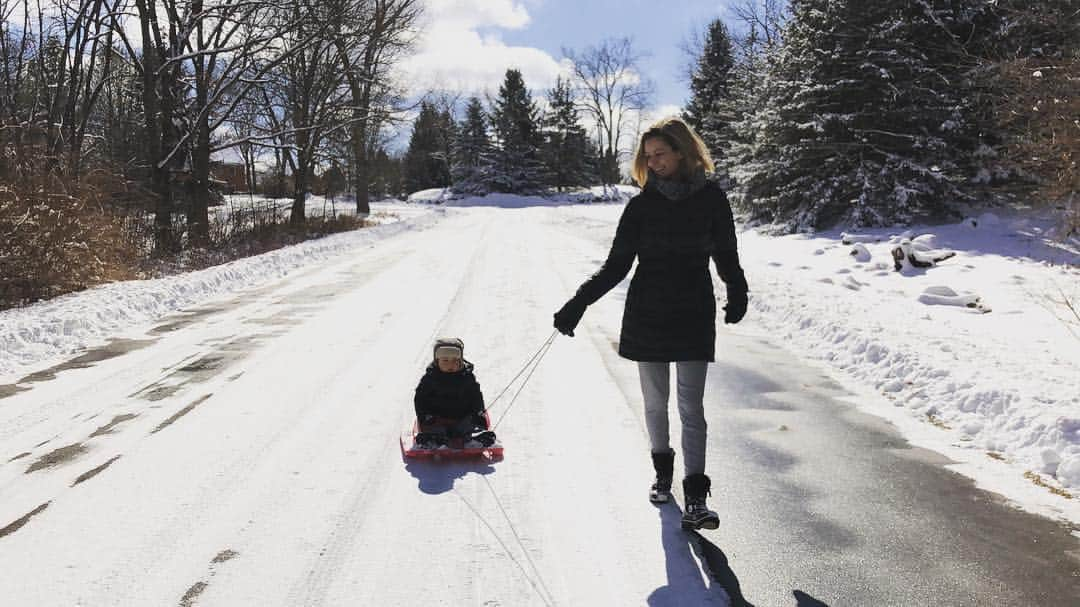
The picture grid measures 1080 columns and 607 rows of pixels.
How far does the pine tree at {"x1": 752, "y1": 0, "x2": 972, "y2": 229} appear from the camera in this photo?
Result: 16484mm

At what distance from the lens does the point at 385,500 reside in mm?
3824

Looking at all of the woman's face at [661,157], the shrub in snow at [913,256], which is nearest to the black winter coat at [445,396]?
the woman's face at [661,157]

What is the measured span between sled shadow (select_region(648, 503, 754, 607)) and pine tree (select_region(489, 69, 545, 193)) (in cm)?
6805

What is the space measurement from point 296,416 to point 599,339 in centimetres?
373

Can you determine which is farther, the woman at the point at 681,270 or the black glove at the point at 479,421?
the black glove at the point at 479,421

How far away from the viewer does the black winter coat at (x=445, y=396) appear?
466 centimetres

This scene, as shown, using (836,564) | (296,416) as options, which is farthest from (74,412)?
(836,564)

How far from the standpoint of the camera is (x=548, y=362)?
6867 mm

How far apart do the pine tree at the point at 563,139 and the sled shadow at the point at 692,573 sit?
7190 centimetres

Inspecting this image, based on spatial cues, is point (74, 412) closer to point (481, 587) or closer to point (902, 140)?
point (481, 587)

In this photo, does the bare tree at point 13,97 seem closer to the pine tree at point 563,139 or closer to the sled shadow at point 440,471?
the sled shadow at point 440,471

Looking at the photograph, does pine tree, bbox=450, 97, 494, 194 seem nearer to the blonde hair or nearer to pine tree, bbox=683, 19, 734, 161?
pine tree, bbox=683, 19, 734, 161

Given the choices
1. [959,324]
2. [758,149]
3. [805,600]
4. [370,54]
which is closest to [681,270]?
[805,600]

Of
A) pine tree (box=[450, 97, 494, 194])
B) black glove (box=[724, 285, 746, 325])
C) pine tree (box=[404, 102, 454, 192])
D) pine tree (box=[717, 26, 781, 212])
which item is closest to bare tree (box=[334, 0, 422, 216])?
pine tree (box=[717, 26, 781, 212])
